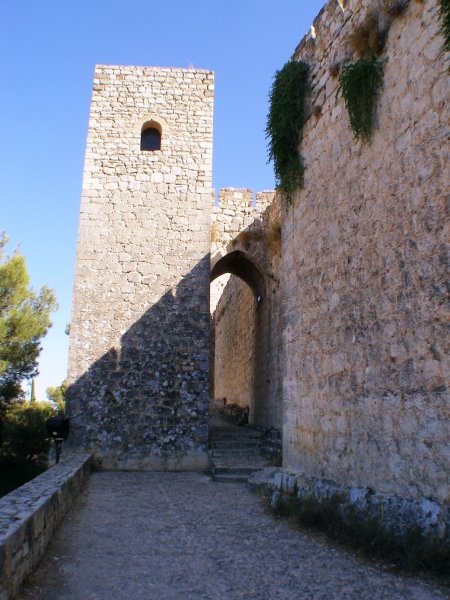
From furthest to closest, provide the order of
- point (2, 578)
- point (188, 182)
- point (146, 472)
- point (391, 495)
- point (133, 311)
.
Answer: point (188, 182) < point (133, 311) < point (146, 472) < point (391, 495) < point (2, 578)

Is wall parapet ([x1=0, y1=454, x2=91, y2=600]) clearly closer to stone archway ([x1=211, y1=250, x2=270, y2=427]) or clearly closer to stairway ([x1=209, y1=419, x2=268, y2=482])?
stairway ([x1=209, y1=419, x2=268, y2=482])

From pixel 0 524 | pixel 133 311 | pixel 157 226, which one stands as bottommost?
pixel 0 524

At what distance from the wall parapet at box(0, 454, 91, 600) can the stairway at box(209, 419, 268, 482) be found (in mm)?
2775

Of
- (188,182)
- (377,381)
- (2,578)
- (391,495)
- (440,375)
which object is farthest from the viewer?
(188,182)

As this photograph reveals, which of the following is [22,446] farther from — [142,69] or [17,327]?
[142,69]

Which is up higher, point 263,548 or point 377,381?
point 377,381

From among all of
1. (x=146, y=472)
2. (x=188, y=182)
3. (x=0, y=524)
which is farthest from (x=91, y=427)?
(x=0, y=524)

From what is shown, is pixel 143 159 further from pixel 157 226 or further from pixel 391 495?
pixel 391 495

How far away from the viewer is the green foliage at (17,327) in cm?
1373

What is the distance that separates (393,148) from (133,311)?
6.37 m

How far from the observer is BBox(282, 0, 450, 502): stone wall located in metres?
3.80

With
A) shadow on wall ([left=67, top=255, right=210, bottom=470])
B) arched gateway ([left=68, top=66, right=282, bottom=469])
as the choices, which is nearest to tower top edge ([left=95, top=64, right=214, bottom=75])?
arched gateway ([left=68, top=66, right=282, bottom=469])

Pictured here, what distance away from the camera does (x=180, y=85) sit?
11.0 meters

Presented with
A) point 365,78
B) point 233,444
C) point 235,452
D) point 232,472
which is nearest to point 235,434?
point 233,444
